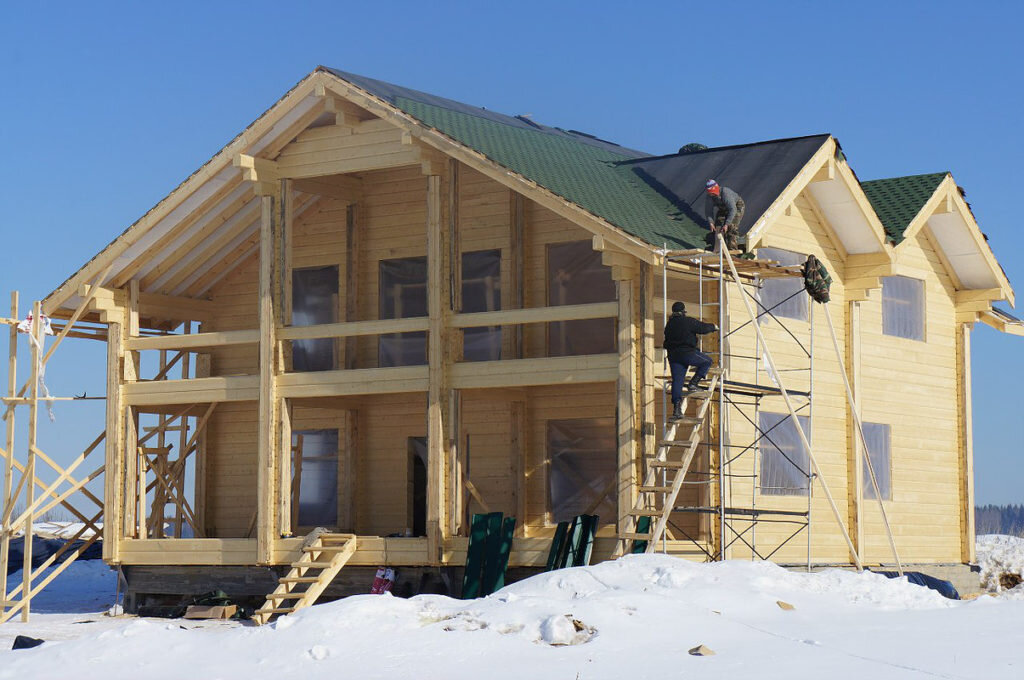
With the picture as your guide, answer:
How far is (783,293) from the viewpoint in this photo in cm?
2461

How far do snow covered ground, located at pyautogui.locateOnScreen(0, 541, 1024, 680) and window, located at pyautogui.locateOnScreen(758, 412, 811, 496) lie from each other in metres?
6.53

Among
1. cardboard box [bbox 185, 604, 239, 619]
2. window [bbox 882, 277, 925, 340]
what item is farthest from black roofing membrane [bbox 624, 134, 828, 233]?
cardboard box [bbox 185, 604, 239, 619]

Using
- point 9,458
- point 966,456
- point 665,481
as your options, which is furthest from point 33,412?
point 966,456

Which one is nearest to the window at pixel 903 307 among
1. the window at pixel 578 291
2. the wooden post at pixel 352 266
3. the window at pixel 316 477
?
the window at pixel 578 291

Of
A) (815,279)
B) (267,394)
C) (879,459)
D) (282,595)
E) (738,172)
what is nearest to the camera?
(815,279)

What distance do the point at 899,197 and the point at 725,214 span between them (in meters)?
6.08

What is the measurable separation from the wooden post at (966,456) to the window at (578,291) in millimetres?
7660

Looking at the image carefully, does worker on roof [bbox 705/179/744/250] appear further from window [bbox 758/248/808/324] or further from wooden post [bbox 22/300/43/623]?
wooden post [bbox 22/300/43/623]

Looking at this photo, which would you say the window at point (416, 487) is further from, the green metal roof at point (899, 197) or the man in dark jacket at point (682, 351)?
the green metal roof at point (899, 197)

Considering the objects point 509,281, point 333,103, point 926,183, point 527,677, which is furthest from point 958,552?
point 527,677

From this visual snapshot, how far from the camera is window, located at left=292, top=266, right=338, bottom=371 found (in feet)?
87.7

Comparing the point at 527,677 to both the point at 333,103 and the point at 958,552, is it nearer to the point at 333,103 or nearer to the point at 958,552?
the point at 333,103

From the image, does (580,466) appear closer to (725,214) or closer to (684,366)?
(684,366)

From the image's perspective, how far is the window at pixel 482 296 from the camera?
967 inches
